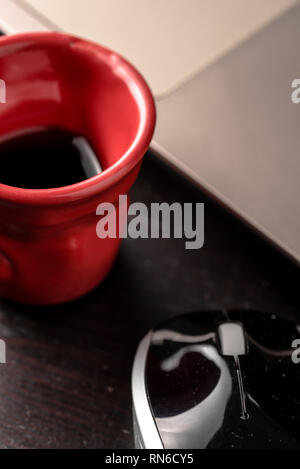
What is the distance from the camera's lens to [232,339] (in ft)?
1.29

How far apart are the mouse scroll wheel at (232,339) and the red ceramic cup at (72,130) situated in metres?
0.09

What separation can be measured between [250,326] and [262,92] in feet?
0.64

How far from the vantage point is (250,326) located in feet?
1.34

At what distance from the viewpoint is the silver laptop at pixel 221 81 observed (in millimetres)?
449

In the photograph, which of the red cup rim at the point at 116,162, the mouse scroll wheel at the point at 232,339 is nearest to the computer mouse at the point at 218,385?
the mouse scroll wheel at the point at 232,339

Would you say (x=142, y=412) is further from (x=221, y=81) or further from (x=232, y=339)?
(x=221, y=81)

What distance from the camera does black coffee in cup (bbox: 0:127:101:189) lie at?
1.38 feet

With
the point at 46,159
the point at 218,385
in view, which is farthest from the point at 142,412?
the point at 46,159

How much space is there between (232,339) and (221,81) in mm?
214

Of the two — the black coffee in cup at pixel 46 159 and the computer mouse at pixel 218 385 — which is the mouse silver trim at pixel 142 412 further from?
the black coffee in cup at pixel 46 159

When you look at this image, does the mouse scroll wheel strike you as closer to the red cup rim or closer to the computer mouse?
the computer mouse
